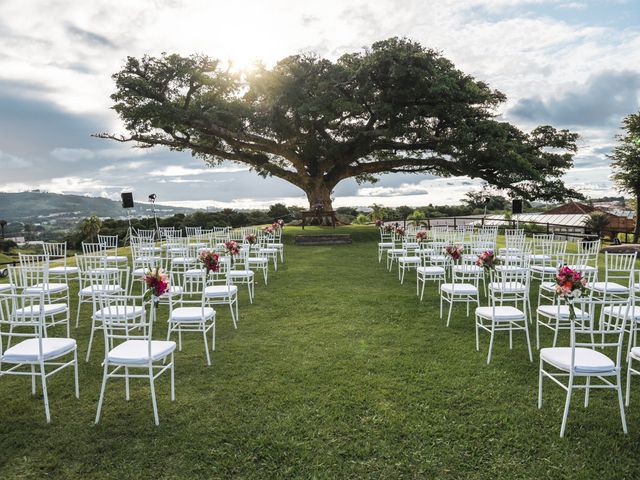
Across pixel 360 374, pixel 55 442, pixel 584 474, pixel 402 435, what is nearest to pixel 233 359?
pixel 360 374

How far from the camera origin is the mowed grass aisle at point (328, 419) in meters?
2.70

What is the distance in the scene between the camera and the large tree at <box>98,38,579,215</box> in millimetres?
16891

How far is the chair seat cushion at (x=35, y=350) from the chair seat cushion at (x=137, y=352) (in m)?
0.51

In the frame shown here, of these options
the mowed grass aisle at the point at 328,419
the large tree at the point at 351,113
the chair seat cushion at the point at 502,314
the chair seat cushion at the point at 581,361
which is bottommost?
the mowed grass aisle at the point at 328,419

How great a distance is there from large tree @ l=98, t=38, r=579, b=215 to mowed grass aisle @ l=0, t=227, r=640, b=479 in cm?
1376

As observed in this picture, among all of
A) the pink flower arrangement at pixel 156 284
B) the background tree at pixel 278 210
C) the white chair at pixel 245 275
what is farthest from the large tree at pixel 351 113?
the pink flower arrangement at pixel 156 284

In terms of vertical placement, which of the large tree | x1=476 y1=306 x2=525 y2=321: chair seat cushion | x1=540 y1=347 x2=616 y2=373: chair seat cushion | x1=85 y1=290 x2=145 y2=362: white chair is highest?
the large tree

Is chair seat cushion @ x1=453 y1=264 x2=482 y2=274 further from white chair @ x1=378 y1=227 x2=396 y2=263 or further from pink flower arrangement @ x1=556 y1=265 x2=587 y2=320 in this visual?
white chair @ x1=378 y1=227 x2=396 y2=263

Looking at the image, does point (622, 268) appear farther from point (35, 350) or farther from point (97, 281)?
point (35, 350)

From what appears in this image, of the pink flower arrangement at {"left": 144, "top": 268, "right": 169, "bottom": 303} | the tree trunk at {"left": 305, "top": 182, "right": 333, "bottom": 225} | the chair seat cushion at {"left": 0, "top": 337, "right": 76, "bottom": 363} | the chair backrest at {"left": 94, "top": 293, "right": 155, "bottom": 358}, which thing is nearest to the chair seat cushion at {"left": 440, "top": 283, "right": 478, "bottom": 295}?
the pink flower arrangement at {"left": 144, "top": 268, "right": 169, "bottom": 303}

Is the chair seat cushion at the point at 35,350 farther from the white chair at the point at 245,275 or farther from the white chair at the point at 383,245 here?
the white chair at the point at 383,245

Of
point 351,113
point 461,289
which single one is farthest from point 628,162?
point 461,289

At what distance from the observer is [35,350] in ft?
11.0

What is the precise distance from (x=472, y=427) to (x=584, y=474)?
741mm
